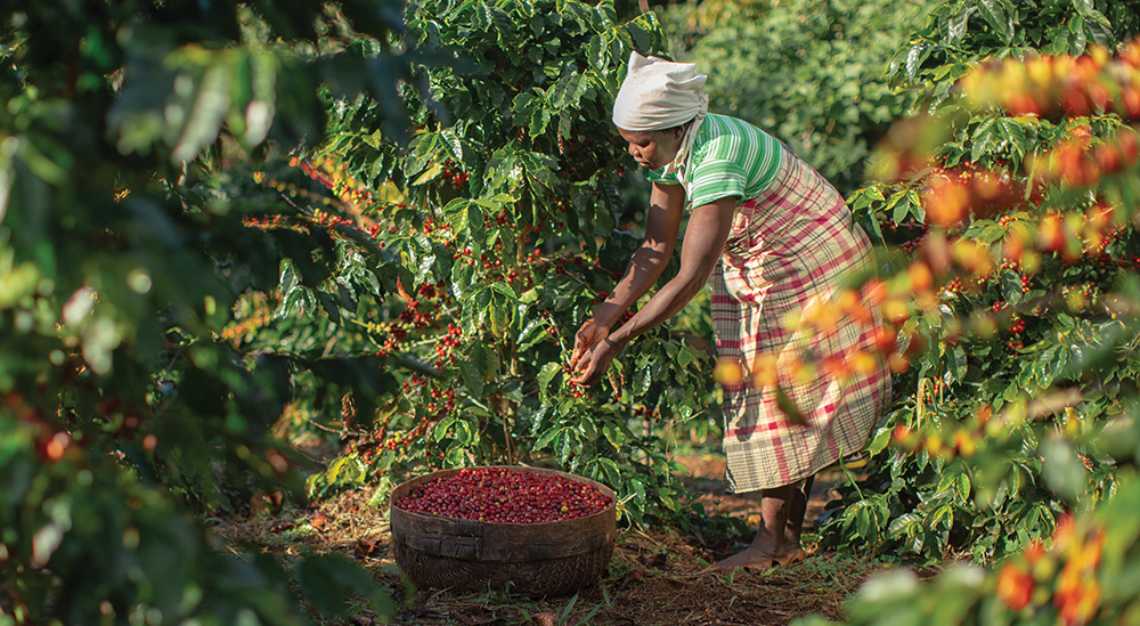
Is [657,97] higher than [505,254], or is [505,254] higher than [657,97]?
[657,97]

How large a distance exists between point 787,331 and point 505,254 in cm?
83

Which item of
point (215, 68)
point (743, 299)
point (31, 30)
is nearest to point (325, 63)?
point (215, 68)

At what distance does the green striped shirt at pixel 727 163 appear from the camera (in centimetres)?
303

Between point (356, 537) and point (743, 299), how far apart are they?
1.45 m

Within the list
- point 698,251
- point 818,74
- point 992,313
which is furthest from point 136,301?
point 818,74

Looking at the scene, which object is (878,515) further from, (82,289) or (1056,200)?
(82,289)

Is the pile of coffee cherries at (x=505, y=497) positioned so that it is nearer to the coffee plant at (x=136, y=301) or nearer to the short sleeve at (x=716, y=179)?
the short sleeve at (x=716, y=179)

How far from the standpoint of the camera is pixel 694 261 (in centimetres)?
304

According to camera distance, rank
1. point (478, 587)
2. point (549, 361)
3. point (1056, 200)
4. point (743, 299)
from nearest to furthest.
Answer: point (1056, 200) → point (478, 587) → point (743, 299) → point (549, 361)

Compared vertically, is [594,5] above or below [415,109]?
above

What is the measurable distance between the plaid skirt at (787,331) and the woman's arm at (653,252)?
167mm

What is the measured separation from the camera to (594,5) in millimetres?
3742

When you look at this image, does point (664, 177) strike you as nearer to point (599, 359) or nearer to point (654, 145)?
point (654, 145)

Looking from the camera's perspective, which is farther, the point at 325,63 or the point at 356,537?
the point at 356,537
